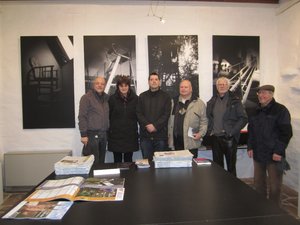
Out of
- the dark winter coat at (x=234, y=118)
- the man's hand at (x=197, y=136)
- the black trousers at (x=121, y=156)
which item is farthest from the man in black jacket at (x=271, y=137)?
the black trousers at (x=121, y=156)

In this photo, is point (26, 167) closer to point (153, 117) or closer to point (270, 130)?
point (153, 117)

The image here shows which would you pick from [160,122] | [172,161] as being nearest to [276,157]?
[172,161]

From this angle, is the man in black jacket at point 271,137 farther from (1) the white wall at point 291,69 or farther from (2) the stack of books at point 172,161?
(1) the white wall at point 291,69

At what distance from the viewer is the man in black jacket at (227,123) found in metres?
3.12

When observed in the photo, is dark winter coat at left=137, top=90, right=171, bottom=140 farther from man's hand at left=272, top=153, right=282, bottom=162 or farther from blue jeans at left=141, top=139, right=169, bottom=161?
man's hand at left=272, top=153, right=282, bottom=162

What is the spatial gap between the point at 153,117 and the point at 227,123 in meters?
0.89

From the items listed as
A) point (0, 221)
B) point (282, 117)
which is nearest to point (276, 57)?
point (282, 117)

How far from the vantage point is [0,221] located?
4.08 ft

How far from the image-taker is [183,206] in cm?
137

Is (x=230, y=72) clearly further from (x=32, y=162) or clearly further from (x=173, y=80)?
(x=32, y=162)

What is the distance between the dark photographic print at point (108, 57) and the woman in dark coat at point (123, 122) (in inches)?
26.2

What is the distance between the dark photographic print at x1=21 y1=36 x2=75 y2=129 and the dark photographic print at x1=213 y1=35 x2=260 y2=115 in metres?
2.25

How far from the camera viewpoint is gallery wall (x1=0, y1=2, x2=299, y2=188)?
3.96m

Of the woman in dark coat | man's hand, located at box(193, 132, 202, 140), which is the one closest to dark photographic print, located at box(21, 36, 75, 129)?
the woman in dark coat
